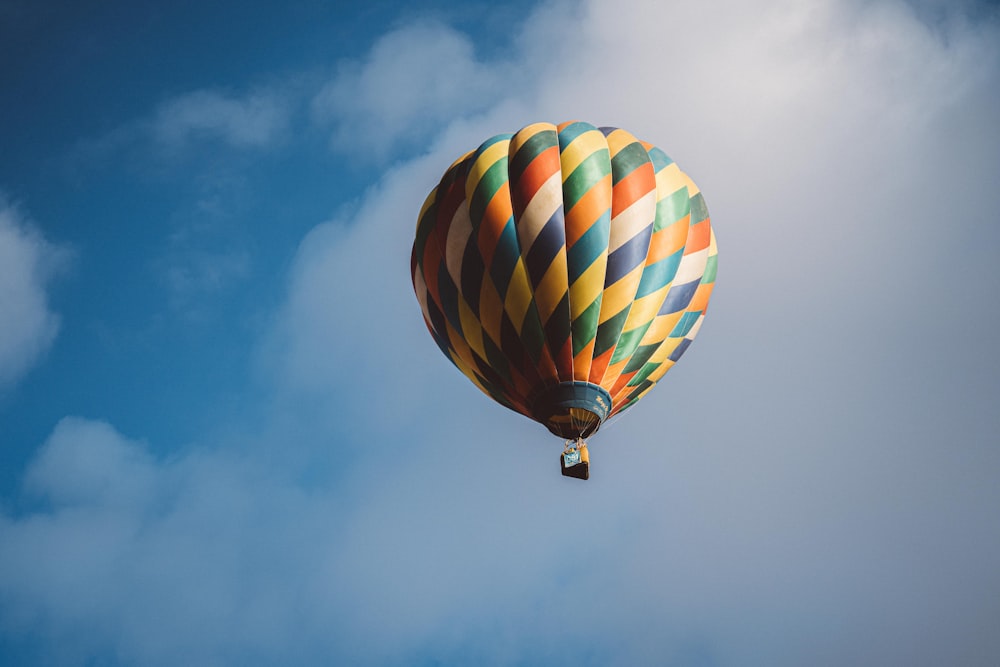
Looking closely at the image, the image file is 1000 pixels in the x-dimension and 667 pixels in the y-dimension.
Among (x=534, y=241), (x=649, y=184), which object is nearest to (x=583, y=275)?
(x=534, y=241)

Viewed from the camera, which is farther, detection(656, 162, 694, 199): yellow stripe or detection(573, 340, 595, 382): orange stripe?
detection(656, 162, 694, 199): yellow stripe

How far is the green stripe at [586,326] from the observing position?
12.4 metres

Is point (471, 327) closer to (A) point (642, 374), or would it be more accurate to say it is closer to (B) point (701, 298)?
(A) point (642, 374)

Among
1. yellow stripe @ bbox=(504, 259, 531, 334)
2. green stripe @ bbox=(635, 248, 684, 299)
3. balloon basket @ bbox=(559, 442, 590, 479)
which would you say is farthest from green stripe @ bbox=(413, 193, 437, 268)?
balloon basket @ bbox=(559, 442, 590, 479)

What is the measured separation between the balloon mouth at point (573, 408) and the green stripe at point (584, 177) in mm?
2364

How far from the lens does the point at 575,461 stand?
13.0m

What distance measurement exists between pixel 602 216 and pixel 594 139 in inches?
56.0

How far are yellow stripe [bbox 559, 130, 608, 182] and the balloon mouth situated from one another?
280 cm

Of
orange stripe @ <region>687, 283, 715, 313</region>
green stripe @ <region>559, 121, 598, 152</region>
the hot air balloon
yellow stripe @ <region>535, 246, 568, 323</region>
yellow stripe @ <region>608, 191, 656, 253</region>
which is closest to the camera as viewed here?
yellow stripe @ <region>535, 246, 568, 323</region>

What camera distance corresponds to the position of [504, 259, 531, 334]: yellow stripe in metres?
12.5

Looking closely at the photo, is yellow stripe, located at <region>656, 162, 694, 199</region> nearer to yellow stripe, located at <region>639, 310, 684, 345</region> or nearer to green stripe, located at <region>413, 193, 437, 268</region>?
yellow stripe, located at <region>639, 310, 684, 345</region>

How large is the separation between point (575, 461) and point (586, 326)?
190 centimetres

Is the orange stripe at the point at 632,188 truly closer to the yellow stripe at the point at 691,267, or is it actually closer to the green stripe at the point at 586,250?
the green stripe at the point at 586,250

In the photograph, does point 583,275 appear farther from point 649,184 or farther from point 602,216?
point 649,184
